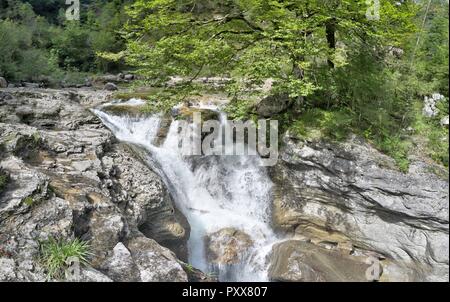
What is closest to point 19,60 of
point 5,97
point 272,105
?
point 5,97

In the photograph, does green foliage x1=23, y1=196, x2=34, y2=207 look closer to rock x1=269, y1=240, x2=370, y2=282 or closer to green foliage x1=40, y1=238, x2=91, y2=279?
green foliage x1=40, y1=238, x2=91, y2=279

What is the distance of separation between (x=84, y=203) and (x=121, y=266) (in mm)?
1696

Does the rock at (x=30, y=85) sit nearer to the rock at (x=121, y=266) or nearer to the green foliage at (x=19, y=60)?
the green foliage at (x=19, y=60)

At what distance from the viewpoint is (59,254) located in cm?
650

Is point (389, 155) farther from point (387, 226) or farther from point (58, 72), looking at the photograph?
point (58, 72)

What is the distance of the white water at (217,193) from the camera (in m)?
11.0

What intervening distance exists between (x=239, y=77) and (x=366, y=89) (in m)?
3.53

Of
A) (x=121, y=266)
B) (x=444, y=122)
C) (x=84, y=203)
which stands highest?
(x=444, y=122)

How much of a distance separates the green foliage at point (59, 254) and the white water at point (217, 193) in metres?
4.07

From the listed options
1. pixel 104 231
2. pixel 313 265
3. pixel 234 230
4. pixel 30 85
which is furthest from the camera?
pixel 30 85

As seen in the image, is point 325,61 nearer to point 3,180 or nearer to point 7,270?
point 3,180

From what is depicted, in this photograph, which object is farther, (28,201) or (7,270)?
(28,201)

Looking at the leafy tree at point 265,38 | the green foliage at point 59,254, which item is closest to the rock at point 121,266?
the green foliage at point 59,254
